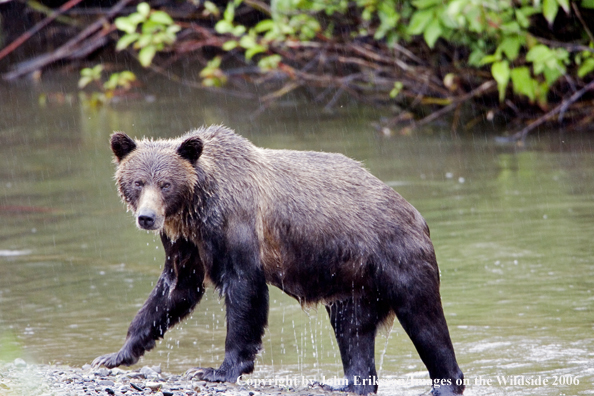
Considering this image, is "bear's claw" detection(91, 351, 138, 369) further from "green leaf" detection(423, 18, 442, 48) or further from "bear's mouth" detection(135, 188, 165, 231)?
"green leaf" detection(423, 18, 442, 48)

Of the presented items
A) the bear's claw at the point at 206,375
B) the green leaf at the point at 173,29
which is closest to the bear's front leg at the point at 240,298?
the bear's claw at the point at 206,375

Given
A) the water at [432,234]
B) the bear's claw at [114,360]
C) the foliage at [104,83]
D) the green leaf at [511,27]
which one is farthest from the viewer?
the foliage at [104,83]

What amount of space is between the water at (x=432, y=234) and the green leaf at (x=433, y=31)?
5.71ft

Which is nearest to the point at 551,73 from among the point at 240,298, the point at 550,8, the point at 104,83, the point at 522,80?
the point at 522,80

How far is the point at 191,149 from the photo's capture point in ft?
17.7

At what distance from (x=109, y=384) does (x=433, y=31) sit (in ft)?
24.5

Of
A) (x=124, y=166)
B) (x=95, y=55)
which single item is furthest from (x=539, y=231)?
(x=95, y=55)

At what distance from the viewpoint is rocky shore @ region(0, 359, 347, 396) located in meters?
4.58

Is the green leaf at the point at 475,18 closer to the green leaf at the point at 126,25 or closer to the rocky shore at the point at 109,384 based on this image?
the green leaf at the point at 126,25

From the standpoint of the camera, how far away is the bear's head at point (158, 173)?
5.27 metres

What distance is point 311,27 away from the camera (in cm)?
1372

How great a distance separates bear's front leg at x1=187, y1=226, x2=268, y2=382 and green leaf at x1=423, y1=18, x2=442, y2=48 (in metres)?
6.54

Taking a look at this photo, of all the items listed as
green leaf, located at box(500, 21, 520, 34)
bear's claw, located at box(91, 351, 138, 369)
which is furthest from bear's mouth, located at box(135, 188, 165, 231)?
green leaf, located at box(500, 21, 520, 34)

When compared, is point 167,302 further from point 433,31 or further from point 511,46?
point 511,46
